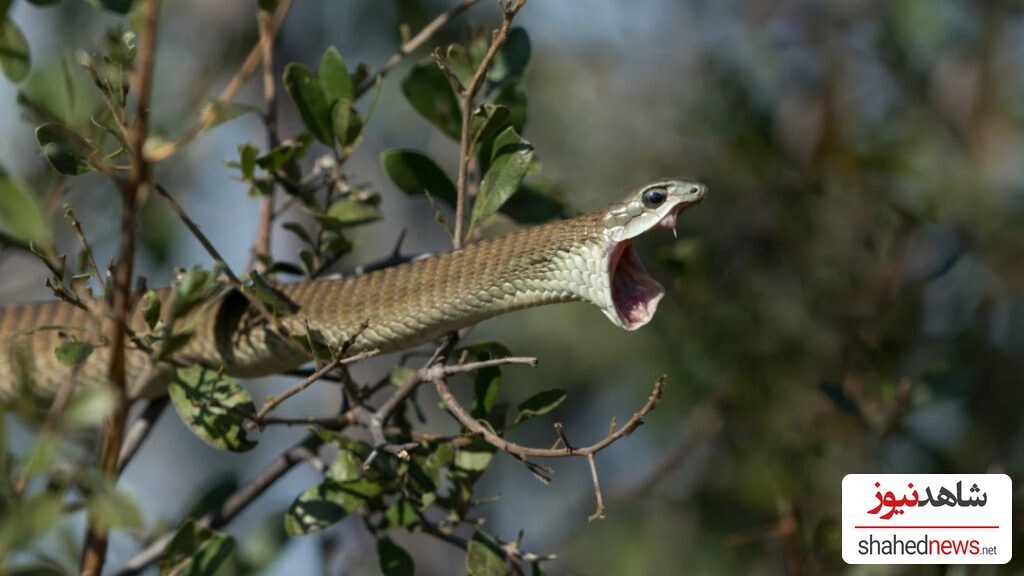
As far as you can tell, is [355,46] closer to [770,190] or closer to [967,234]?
[770,190]

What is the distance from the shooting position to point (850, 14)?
5.38 meters

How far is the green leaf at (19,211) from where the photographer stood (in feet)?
4.74

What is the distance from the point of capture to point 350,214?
2.50 m

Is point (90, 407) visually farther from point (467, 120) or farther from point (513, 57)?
point (513, 57)

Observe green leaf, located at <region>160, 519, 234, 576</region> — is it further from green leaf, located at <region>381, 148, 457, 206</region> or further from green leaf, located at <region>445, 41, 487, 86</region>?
green leaf, located at <region>445, 41, 487, 86</region>

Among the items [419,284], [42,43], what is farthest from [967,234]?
[42,43]

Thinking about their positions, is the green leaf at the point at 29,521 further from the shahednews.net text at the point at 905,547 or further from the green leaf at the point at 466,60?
the shahednews.net text at the point at 905,547

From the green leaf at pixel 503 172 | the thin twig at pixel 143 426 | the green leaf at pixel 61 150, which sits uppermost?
the green leaf at pixel 61 150

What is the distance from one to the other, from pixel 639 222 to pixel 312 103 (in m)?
0.76

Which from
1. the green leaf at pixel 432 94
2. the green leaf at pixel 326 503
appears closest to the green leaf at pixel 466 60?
the green leaf at pixel 432 94

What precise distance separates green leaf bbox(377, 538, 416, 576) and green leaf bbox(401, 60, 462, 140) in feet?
3.06

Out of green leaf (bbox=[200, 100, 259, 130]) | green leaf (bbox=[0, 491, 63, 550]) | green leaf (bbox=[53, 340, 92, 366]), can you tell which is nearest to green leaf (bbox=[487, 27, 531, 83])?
green leaf (bbox=[200, 100, 259, 130])

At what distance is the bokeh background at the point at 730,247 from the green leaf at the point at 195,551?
632mm

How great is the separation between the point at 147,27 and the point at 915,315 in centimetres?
305
